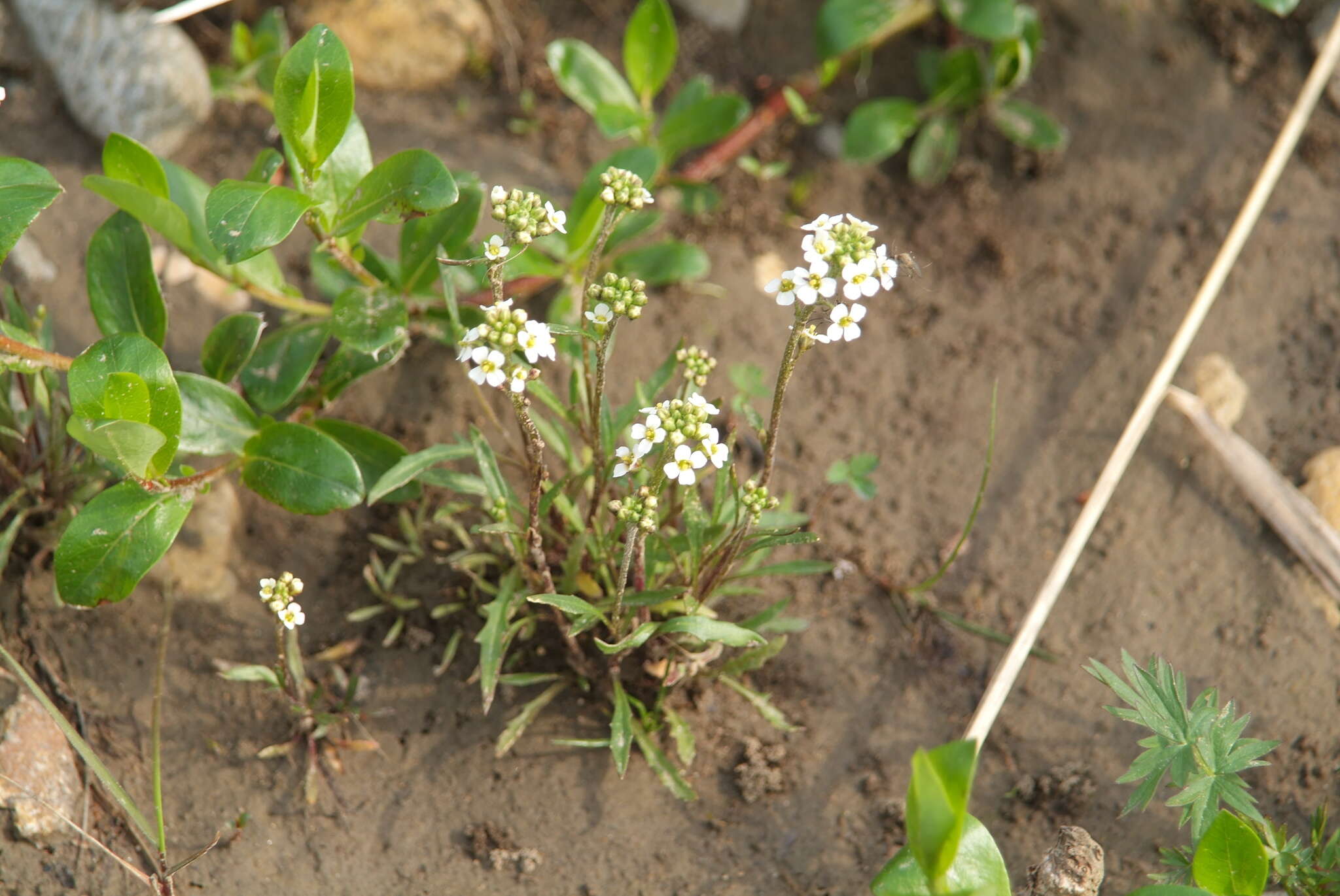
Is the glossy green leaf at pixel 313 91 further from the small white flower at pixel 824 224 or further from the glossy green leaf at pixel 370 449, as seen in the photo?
the small white flower at pixel 824 224

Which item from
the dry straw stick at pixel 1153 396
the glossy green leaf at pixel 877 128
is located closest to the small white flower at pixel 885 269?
the dry straw stick at pixel 1153 396

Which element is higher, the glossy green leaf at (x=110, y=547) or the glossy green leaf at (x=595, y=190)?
the glossy green leaf at (x=595, y=190)

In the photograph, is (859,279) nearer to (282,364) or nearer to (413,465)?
(413,465)

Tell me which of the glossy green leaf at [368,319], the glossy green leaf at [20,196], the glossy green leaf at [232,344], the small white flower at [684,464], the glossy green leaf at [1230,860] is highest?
the small white flower at [684,464]

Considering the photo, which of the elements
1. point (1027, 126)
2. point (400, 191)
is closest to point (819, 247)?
point (400, 191)

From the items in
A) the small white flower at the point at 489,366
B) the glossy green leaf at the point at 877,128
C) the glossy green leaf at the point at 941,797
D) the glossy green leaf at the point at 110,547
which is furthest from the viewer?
the glossy green leaf at the point at 877,128

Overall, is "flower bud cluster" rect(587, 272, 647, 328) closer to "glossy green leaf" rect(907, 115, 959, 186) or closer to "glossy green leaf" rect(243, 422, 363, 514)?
"glossy green leaf" rect(243, 422, 363, 514)

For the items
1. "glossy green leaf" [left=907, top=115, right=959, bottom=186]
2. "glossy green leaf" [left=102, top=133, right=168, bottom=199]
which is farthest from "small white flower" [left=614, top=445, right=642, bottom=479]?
"glossy green leaf" [left=907, top=115, right=959, bottom=186]
